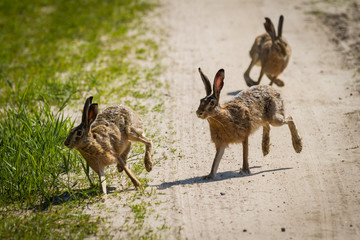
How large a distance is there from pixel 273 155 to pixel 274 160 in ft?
0.51

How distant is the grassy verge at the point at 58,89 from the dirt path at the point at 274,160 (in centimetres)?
60

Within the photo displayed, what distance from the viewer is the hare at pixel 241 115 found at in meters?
6.21

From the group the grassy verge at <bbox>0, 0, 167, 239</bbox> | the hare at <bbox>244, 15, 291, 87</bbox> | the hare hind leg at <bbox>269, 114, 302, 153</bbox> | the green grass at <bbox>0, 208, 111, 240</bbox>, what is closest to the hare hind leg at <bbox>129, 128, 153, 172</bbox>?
the grassy verge at <bbox>0, 0, 167, 239</bbox>

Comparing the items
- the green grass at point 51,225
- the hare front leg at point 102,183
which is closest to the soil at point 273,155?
the hare front leg at point 102,183

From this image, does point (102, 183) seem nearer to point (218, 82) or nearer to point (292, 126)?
point (218, 82)

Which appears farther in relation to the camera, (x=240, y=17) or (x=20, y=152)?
(x=240, y=17)

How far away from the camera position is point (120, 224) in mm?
5625

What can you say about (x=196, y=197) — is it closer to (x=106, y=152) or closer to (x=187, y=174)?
(x=187, y=174)

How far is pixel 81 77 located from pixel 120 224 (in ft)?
17.4

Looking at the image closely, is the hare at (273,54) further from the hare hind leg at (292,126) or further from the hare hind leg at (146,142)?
the hare hind leg at (146,142)

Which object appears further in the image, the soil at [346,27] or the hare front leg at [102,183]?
the soil at [346,27]

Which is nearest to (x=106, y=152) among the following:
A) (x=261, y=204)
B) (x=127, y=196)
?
(x=127, y=196)

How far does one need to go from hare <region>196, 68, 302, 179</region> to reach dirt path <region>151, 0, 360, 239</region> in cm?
32

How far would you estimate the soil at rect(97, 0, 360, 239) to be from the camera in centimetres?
549
